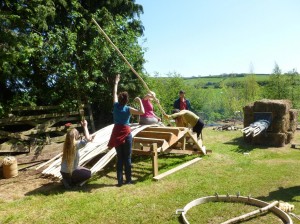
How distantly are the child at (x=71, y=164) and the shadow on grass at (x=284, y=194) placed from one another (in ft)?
14.1

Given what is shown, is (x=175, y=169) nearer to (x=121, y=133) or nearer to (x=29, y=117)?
(x=121, y=133)

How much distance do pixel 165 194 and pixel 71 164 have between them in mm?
2381

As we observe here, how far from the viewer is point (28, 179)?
8.09 meters

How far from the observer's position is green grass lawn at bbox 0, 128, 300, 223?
5457 mm

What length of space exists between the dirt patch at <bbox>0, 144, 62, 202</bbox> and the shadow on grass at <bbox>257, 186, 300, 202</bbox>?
528 cm

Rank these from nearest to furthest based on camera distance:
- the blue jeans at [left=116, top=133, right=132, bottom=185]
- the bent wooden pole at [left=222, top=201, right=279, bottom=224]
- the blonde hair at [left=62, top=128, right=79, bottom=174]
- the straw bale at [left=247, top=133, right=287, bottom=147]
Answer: the bent wooden pole at [left=222, top=201, right=279, bottom=224], the blonde hair at [left=62, top=128, right=79, bottom=174], the blue jeans at [left=116, top=133, right=132, bottom=185], the straw bale at [left=247, top=133, right=287, bottom=147]

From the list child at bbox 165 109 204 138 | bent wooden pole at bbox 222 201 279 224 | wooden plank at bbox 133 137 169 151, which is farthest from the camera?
child at bbox 165 109 204 138

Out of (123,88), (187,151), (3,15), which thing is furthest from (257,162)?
(3,15)

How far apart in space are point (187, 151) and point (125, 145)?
10.7 feet

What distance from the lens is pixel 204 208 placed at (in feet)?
19.0

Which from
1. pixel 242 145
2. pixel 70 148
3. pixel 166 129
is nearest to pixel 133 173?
pixel 166 129

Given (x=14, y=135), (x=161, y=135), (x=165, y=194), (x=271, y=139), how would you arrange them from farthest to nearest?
(x=271, y=139), (x=14, y=135), (x=161, y=135), (x=165, y=194)

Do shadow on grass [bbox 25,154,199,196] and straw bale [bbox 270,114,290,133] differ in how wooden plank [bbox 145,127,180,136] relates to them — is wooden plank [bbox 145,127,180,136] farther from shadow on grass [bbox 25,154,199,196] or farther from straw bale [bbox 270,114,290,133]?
straw bale [bbox 270,114,290,133]

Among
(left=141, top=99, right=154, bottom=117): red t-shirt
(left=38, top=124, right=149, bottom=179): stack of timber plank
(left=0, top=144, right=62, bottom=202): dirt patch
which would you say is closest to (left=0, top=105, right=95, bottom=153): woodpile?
(left=0, top=144, right=62, bottom=202): dirt patch
